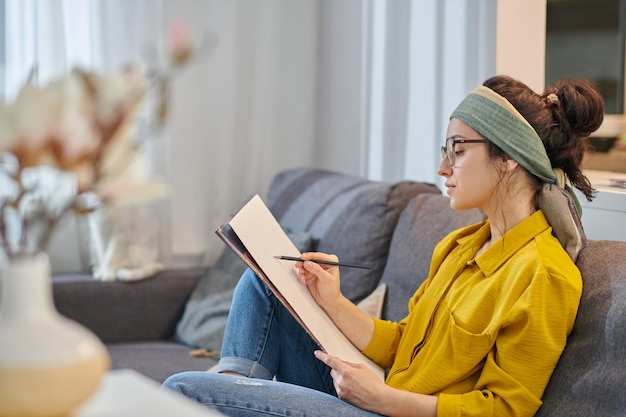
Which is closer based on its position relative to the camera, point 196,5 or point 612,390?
point 612,390

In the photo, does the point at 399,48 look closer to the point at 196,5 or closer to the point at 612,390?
the point at 196,5

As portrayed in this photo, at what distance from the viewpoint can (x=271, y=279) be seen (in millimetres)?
1663

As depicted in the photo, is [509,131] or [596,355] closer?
[596,355]

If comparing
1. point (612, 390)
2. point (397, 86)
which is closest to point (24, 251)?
point (612, 390)

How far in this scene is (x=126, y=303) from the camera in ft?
9.18

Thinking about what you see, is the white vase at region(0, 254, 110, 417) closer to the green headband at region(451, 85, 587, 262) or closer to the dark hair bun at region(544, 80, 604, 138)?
the green headband at region(451, 85, 587, 262)

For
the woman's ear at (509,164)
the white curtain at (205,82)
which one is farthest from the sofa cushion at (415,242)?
the white curtain at (205,82)

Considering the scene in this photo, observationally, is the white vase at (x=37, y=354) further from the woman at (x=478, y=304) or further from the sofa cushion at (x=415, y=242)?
the sofa cushion at (x=415, y=242)

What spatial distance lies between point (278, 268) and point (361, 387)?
0.99ft

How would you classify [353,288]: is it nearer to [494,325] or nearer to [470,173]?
[470,173]

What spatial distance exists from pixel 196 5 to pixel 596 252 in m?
1.97

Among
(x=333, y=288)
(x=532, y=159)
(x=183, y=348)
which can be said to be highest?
(x=532, y=159)

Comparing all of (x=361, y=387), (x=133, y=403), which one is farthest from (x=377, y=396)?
(x=133, y=403)

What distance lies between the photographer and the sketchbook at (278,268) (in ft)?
5.42
